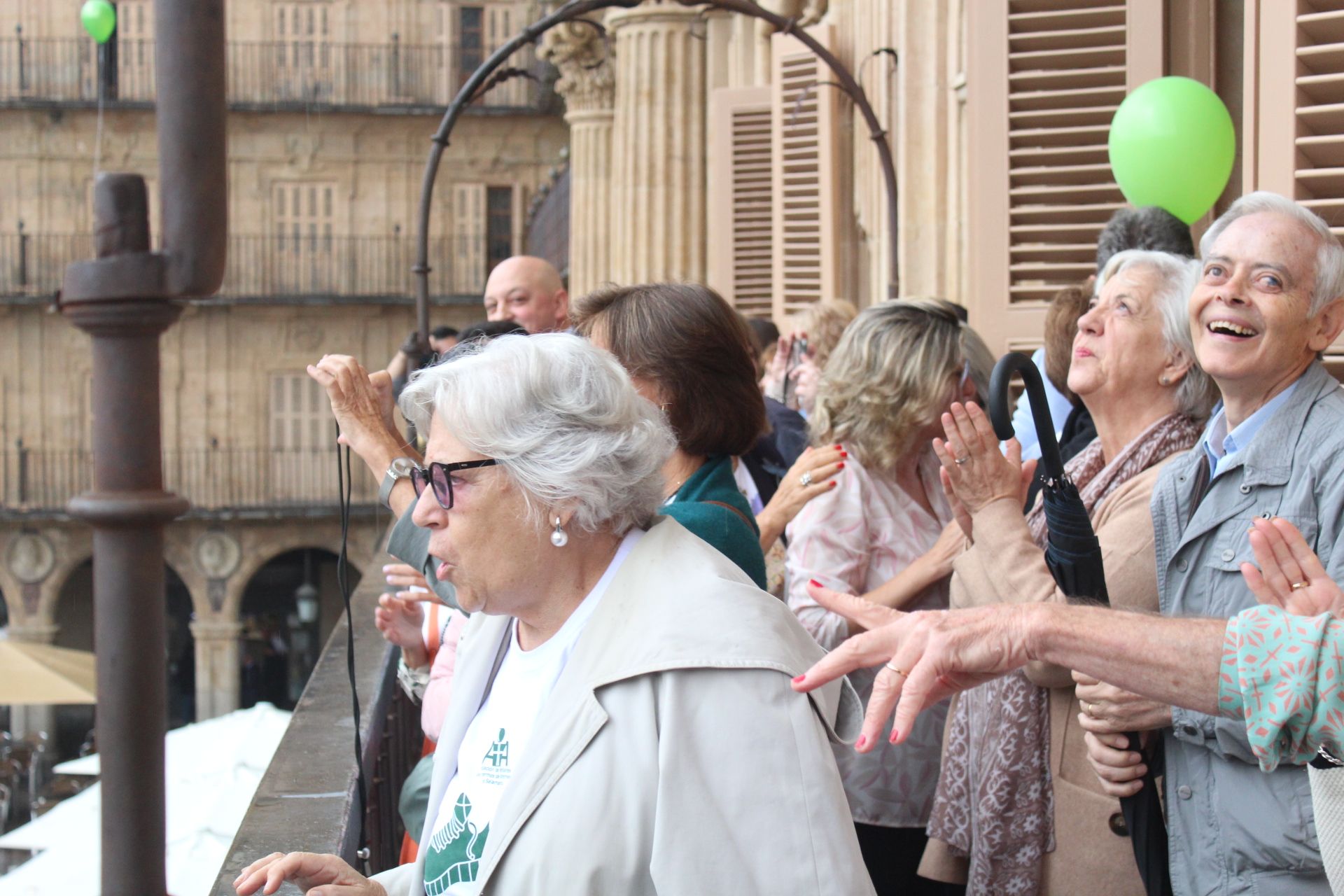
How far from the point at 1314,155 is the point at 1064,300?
2.19 feet

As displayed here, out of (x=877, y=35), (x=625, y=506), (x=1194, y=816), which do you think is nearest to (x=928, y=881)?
(x=1194, y=816)

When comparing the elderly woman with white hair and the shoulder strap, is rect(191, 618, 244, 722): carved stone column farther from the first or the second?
the elderly woman with white hair

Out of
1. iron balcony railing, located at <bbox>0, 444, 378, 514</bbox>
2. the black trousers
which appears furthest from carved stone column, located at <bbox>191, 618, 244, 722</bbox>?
the black trousers

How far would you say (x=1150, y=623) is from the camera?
67.2 inches

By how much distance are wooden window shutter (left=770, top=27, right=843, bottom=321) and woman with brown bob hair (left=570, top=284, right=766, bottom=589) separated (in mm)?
5693

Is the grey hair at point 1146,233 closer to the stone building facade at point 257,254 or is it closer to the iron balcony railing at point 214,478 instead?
the stone building facade at point 257,254

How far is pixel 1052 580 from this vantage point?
2.34 metres

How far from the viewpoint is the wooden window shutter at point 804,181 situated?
820 cm

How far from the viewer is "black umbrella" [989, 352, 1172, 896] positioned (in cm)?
223

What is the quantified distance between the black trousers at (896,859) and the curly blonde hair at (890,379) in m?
0.72

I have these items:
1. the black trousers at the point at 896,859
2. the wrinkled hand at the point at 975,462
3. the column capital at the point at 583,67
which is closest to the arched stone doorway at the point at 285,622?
the column capital at the point at 583,67

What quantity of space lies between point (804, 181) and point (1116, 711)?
6495 millimetres

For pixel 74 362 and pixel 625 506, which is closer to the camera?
pixel 625 506

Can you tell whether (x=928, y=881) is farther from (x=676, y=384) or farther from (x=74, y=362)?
(x=74, y=362)
